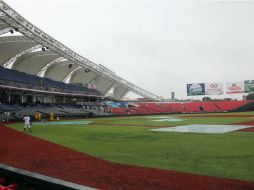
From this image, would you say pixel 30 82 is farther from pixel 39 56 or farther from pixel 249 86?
pixel 249 86

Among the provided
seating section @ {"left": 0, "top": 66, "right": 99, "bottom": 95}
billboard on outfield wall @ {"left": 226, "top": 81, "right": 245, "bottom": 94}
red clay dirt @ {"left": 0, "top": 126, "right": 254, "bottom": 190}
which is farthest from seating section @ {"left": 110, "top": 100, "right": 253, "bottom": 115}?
red clay dirt @ {"left": 0, "top": 126, "right": 254, "bottom": 190}

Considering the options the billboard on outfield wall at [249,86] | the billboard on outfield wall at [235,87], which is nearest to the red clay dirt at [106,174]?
the billboard on outfield wall at [249,86]

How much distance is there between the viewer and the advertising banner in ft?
278

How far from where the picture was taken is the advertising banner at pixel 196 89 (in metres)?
84.7

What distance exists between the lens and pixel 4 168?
6.93 metres

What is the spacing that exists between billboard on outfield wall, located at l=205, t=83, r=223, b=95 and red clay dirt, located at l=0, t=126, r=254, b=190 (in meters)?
75.6

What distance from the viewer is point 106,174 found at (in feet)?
30.4

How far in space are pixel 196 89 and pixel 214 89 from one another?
503cm

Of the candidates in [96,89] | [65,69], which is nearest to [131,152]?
[65,69]

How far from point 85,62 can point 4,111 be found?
23772mm

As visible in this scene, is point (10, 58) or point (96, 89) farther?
point (96, 89)

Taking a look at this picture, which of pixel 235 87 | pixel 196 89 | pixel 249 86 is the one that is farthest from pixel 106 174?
pixel 235 87

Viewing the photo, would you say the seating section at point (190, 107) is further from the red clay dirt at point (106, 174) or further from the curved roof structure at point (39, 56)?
the red clay dirt at point (106, 174)

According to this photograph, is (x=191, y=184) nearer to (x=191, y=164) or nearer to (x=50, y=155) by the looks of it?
(x=191, y=164)
